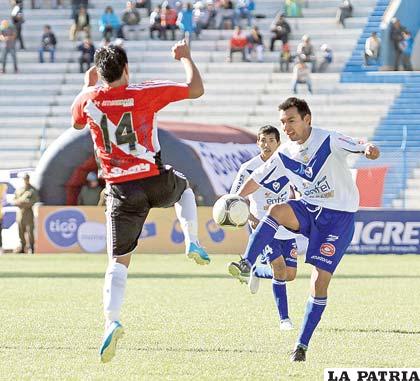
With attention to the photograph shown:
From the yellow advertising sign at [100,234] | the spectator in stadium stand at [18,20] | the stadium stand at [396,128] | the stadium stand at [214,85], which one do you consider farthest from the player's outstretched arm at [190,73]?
the spectator in stadium stand at [18,20]

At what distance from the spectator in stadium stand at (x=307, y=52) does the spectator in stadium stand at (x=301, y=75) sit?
72cm

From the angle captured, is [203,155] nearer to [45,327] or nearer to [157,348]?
[45,327]

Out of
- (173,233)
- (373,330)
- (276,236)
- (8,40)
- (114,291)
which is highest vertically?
(114,291)

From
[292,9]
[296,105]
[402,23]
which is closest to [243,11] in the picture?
[292,9]

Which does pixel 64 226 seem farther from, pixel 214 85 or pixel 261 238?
pixel 261 238

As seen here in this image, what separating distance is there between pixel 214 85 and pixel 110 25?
4206 mm

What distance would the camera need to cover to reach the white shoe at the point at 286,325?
489 inches

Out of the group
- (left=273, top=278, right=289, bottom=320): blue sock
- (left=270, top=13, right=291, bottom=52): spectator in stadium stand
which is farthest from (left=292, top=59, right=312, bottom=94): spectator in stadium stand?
(left=273, top=278, right=289, bottom=320): blue sock

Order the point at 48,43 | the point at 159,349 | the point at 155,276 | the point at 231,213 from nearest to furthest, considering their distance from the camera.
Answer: the point at 231,213, the point at 159,349, the point at 155,276, the point at 48,43

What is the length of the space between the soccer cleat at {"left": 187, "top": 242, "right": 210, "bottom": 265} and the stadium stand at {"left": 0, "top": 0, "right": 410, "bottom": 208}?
26.0 metres

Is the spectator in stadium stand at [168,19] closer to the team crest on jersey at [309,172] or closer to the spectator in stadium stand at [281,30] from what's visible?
the spectator in stadium stand at [281,30]

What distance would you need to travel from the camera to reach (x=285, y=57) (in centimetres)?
3928

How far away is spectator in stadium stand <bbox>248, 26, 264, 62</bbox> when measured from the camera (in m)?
39.9

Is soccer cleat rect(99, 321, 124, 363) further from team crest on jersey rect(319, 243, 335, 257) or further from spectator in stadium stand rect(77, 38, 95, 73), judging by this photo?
spectator in stadium stand rect(77, 38, 95, 73)
